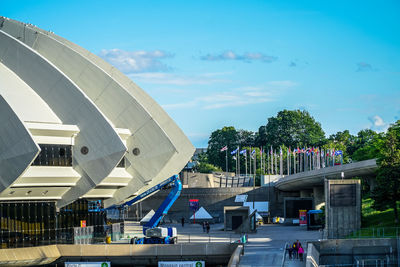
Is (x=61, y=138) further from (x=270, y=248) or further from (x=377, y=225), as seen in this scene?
(x=377, y=225)

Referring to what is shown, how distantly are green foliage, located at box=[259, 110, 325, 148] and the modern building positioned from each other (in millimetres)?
108221

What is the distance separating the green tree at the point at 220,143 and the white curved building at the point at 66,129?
107 meters

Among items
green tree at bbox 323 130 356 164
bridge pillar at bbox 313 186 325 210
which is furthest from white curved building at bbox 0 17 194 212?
green tree at bbox 323 130 356 164

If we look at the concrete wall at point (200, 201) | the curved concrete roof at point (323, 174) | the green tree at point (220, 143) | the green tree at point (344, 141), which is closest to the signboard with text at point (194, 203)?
the concrete wall at point (200, 201)

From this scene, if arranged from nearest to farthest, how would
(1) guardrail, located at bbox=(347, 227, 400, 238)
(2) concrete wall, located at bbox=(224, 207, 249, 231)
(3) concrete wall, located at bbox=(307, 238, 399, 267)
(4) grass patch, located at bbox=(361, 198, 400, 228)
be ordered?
(3) concrete wall, located at bbox=(307, 238, 399, 267) < (1) guardrail, located at bbox=(347, 227, 400, 238) < (4) grass patch, located at bbox=(361, 198, 400, 228) < (2) concrete wall, located at bbox=(224, 207, 249, 231)

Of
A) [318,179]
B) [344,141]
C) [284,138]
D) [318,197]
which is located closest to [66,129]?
[318,179]

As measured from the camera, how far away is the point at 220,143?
598 ft

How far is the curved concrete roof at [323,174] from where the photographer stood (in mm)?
69938

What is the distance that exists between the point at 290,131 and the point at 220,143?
18.6 meters

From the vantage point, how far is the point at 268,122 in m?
178

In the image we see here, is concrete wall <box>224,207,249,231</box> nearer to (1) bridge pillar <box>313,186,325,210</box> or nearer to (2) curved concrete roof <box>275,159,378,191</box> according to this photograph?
(2) curved concrete roof <box>275,159,378,191</box>

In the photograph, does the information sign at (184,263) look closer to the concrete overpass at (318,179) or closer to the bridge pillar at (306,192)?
the concrete overpass at (318,179)

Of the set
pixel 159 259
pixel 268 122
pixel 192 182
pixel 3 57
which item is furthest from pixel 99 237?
pixel 268 122

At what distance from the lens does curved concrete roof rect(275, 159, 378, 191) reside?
229 feet
